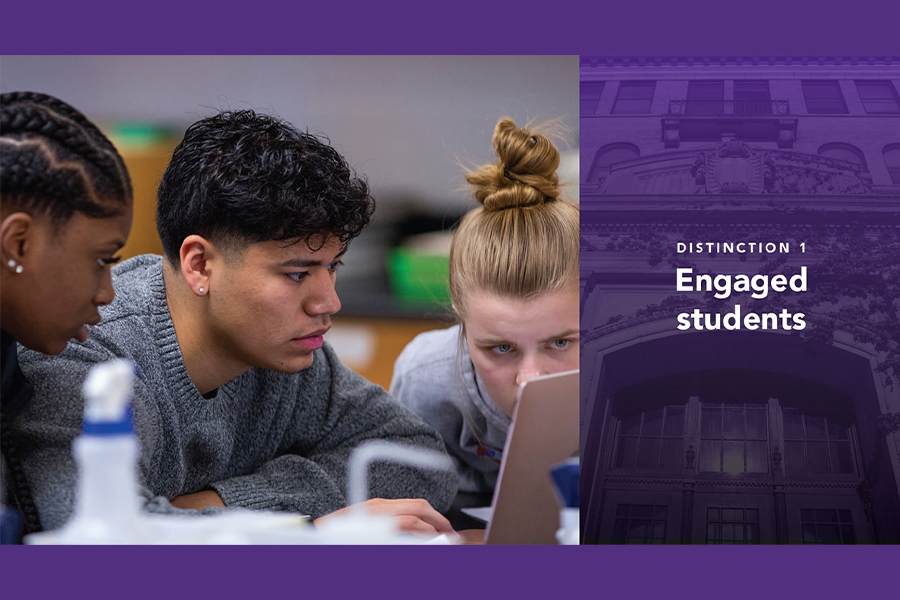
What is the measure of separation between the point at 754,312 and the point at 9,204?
117cm

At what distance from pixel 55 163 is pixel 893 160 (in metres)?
1.31

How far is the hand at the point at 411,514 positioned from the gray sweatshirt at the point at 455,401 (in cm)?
25

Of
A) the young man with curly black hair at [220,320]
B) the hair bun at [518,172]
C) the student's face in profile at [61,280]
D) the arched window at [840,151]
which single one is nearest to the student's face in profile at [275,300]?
the young man with curly black hair at [220,320]

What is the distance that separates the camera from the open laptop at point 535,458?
5.19ft

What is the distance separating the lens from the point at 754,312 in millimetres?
1723

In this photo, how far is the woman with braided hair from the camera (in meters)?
1.56

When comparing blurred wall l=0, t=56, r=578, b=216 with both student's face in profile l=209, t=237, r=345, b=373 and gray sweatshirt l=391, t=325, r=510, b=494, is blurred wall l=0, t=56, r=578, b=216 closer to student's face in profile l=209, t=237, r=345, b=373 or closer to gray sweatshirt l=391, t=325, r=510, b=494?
student's face in profile l=209, t=237, r=345, b=373

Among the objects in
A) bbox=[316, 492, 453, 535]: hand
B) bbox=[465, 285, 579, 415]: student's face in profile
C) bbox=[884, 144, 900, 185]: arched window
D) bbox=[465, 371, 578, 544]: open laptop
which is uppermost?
bbox=[884, 144, 900, 185]: arched window

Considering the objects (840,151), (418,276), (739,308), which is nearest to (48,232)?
(418,276)

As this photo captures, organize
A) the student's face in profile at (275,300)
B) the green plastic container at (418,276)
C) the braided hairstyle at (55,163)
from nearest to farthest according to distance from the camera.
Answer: the braided hairstyle at (55,163), the student's face in profile at (275,300), the green plastic container at (418,276)

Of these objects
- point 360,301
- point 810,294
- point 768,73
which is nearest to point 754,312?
point 810,294

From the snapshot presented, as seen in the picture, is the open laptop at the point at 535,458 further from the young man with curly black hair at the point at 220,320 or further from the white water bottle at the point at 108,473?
the white water bottle at the point at 108,473

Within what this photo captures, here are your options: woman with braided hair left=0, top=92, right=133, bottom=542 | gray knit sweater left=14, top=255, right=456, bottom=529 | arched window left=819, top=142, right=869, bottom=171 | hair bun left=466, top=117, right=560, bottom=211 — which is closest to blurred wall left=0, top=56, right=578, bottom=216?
hair bun left=466, top=117, right=560, bottom=211

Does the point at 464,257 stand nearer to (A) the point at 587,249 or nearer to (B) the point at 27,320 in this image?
(A) the point at 587,249
